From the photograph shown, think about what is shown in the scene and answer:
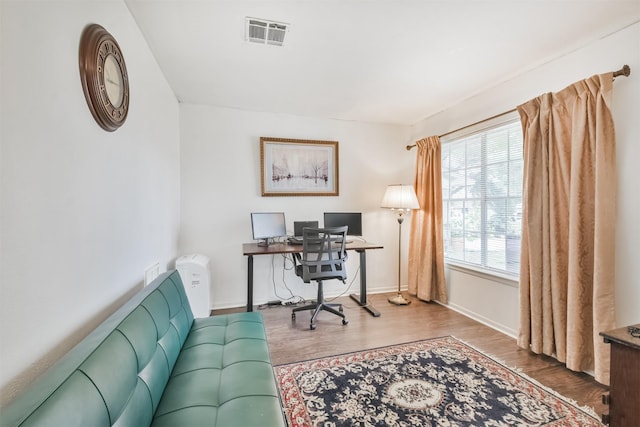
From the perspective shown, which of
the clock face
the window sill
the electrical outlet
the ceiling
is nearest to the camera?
the clock face

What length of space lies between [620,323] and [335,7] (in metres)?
2.76

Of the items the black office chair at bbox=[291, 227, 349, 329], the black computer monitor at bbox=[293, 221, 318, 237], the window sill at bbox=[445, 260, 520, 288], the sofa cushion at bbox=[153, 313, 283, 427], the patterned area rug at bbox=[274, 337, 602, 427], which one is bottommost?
the patterned area rug at bbox=[274, 337, 602, 427]

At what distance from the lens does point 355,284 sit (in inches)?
155

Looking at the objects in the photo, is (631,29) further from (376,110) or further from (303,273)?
(303,273)

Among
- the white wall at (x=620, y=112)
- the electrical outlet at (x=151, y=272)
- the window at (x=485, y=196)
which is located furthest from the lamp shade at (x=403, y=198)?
the electrical outlet at (x=151, y=272)

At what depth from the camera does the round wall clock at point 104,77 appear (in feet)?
3.99

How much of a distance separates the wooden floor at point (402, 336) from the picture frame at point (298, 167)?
1.50 metres

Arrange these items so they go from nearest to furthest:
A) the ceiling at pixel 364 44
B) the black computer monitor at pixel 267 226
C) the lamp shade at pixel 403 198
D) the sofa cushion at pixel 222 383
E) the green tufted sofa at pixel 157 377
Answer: the green tufted sofa at pixel 157 377 < the sofa cushion at pixel 222 383 < the ceiling at pixel 364 44 < the black computer monitor at pixel 267 226 < the lamp shade at pixel 403 198

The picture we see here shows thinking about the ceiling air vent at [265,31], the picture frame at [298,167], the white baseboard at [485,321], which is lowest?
the white baseboard at [485,321]

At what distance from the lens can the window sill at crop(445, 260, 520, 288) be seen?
264 cm

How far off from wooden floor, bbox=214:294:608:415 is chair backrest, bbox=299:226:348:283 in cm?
53

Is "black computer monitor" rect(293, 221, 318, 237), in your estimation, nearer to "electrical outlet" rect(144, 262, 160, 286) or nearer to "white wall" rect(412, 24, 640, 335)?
"electrical outlet" rect(144, 262, 160, 286)

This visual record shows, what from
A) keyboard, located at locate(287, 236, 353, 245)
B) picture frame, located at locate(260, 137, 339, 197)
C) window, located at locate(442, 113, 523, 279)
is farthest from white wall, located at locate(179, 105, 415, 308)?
window, located at locate(442, 113, 523, 279)

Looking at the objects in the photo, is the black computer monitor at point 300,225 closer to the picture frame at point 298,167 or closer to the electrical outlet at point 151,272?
the picture frame at point 298,167
